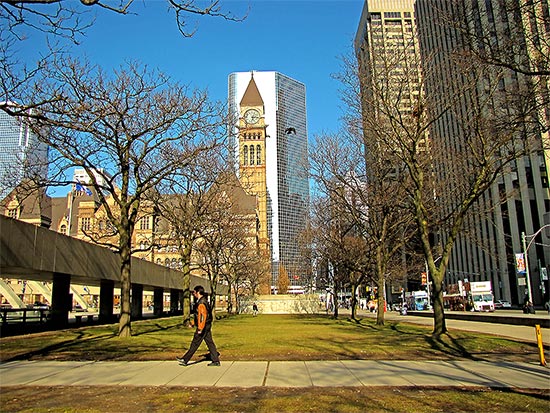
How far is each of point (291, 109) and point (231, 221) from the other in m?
142

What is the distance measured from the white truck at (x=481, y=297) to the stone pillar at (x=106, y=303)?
43864 mm

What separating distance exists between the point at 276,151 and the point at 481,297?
9626 centimetres

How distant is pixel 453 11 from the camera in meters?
15.4

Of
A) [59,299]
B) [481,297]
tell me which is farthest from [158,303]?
[481,297]

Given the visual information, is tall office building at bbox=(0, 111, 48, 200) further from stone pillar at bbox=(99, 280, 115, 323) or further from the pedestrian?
stone pillar at bbox=(99, 280, 115, 323)

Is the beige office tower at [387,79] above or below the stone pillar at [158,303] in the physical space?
above

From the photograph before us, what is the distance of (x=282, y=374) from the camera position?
33.0ft

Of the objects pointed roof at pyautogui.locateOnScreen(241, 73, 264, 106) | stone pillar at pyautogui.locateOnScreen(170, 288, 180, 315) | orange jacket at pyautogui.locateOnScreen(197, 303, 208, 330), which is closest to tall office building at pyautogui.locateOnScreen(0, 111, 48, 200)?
orange jacket at pyautogui.locateOnScreen(197, 303, 208, 330)

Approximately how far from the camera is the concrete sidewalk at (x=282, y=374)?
905cm

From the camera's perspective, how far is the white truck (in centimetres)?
5584

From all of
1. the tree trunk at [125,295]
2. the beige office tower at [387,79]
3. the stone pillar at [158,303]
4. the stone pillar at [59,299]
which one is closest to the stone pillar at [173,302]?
the stone pillar at [158,303]

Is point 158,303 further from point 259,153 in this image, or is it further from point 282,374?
point 259,153

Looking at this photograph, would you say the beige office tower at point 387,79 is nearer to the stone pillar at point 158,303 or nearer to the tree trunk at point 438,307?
the tree trunk at point 438,307

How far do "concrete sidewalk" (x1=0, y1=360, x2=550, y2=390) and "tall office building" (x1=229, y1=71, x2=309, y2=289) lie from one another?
75222 mm
